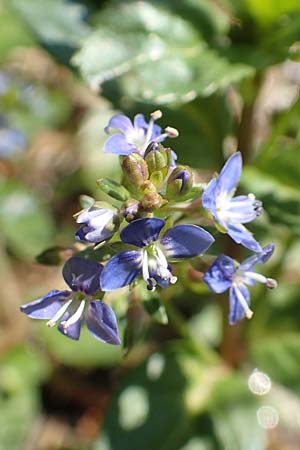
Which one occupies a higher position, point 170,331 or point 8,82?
point 8,82

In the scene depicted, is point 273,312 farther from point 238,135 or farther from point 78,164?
point 78,164

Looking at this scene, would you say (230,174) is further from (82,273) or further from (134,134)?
(82,273)

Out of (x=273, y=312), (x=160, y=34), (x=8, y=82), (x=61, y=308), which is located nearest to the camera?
(x=61, y=308)

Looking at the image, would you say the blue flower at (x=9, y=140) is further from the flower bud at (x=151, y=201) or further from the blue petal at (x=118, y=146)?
the flower bud at (x=151, y=201)

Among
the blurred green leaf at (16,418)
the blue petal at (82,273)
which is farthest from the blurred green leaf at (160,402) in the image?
the blue petal at (82,273)

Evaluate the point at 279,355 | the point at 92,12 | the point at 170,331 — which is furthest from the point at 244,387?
the point at 92,12
